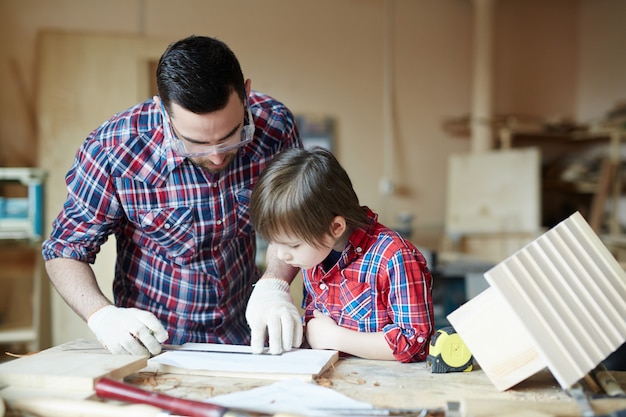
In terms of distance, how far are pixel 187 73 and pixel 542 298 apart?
37.2 inches

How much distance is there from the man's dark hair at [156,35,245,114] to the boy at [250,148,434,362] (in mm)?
228

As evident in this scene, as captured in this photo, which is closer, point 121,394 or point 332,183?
point 121,394

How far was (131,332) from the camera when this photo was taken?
138 centimetres

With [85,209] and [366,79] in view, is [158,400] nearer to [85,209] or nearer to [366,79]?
[85,209]

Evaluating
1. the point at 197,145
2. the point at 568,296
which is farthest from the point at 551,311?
the point at 197,145

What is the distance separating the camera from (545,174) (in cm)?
537

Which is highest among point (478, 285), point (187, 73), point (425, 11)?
point (425, 11)

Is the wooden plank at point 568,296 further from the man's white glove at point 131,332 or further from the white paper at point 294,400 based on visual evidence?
the man's white glove at point 131,332

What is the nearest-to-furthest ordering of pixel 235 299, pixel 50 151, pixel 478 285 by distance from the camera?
pixel 235 299, pixel 478 285, pixel 50 151

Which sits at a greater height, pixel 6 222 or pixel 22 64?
pixel 22 64

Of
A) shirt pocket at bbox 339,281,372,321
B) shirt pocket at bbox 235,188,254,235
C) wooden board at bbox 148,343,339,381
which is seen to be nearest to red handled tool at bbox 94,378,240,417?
wooden board at bbox 148,343,339,381

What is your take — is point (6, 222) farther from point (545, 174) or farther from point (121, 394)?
point (545, 174)

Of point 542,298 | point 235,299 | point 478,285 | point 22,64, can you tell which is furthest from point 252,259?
point 22,64

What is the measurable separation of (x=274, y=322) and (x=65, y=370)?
48 cm
